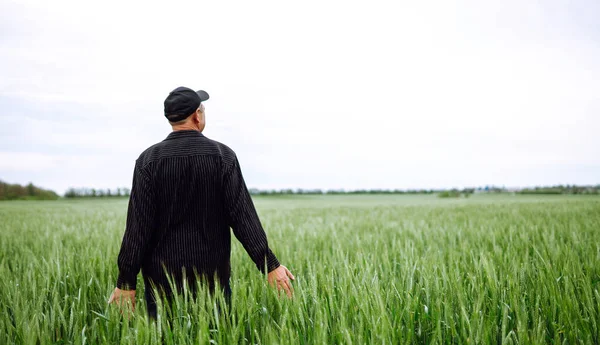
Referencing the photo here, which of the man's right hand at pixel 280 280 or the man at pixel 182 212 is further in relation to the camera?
the man's right hand at pixel 280 280

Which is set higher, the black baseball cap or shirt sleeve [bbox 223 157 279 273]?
the black baseball cap

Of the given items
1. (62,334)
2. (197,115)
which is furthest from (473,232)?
(62,334)

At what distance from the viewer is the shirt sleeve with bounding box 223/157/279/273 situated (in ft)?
7.84

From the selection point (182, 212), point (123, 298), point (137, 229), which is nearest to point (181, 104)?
point (182, 212)

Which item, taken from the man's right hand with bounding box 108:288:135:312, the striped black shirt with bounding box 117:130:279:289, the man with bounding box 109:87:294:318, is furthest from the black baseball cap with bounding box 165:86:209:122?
the man's right hand with bounding box 108:288:135:312

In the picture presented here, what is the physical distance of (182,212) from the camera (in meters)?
2.32

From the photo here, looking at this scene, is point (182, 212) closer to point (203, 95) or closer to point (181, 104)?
point (181, 104)

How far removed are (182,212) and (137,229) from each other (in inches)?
10.5

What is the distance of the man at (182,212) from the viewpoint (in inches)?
90.7

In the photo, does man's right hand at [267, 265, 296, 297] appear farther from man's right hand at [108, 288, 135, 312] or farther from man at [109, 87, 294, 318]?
man's right hand at [108, 288, 135, 312]

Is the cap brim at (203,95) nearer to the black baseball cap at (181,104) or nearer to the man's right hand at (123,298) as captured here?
the black baseball cap at (181,104)

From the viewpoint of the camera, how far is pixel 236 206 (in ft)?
7.85

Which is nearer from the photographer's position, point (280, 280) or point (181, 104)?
point (181, 104)

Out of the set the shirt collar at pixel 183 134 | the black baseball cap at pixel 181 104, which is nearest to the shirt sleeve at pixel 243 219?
the shirt collar at pixel 183 134
